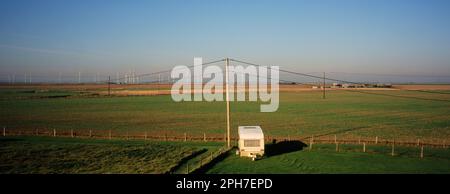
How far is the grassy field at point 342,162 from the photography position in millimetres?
25797

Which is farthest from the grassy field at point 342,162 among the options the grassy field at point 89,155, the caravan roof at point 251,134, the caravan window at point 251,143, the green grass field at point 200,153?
the grassy field at point 89,155

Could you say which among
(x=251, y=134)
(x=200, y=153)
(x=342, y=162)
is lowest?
(x=342, y=162)

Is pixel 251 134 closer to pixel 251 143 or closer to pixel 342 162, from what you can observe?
pixel 251 143

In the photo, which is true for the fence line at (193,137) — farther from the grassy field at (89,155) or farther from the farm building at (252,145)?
the farm building at (252,145)

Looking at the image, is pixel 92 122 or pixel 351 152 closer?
pixel 351 152

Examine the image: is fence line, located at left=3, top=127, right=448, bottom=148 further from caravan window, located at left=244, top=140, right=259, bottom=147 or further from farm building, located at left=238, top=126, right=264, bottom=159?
caravan window, located at left=244, top=140, right=259, bottom=147

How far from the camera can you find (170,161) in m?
28.1

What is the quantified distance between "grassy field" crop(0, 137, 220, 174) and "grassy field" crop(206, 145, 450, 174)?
180 inches

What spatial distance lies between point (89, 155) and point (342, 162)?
65.5ft

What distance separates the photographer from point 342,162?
2850 cm

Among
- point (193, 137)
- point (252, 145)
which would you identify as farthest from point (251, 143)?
point (193, 137)
